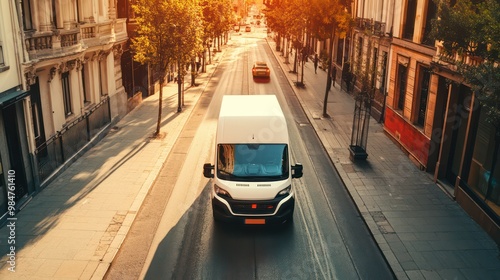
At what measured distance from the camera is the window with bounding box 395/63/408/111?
20656 mm

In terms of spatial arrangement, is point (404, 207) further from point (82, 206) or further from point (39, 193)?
point (39, 193)

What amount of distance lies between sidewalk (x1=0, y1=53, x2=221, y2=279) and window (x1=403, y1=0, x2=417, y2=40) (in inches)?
493

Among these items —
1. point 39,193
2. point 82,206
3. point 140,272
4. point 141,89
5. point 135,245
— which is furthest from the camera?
point 141,89

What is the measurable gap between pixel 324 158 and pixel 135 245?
32.8 feet

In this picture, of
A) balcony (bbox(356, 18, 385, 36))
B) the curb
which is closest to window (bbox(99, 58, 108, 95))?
the curb

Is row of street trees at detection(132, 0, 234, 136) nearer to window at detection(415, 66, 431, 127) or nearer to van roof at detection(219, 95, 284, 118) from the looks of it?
van roof at detection(219, 95, 284, 118)

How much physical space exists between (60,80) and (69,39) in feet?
5.78

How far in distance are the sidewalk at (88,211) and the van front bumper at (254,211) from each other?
3.01 metres

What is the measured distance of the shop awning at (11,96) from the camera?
A: 41.0 feet

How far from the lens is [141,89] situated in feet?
104

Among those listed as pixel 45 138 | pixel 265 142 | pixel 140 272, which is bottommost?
pixel 140 272

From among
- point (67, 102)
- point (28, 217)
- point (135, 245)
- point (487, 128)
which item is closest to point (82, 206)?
point (28, 217)

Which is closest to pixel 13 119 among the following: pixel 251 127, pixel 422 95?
pixel 251 127

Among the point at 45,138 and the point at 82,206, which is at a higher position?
the point at 45,138
